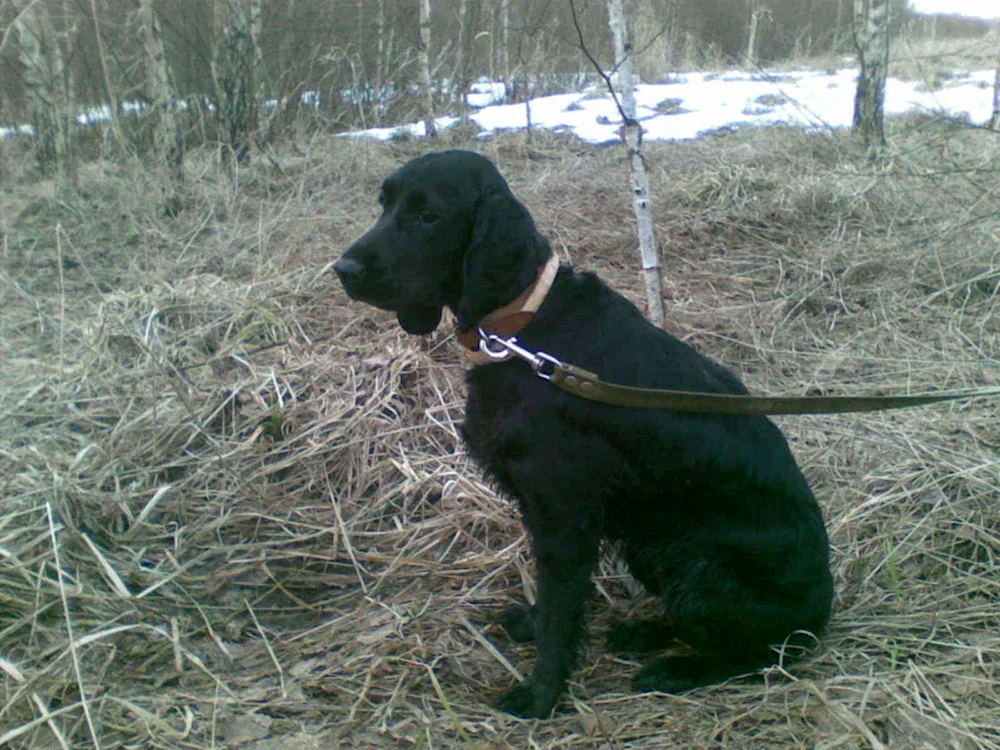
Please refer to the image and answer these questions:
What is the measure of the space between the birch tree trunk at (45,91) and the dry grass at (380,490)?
6.37 ft

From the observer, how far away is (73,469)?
9.29 ft

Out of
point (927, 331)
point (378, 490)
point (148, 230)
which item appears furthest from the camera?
point (148, 230)

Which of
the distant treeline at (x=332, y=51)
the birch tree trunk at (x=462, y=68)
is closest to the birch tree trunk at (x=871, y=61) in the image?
the distant treeline at (x=332, y=51)

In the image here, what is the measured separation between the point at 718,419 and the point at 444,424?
5.33 feet

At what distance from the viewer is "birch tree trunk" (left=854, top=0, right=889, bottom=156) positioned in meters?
7.07

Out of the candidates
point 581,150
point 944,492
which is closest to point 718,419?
point 944,492

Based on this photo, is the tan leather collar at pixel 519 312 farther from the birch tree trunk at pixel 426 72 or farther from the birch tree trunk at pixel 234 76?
the birch tree trunk at pixel 426 72

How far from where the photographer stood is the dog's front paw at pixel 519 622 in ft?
8.25

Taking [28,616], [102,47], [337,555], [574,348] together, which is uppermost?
[102,47]

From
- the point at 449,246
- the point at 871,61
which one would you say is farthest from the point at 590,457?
the point at 871,61

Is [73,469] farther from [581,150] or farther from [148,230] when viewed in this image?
[581,150]

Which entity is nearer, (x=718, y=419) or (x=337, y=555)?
(x=718, y=419)

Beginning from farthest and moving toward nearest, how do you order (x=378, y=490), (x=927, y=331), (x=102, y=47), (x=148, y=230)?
(x=102, y=47) → (x=148, y=230) → (x=927, y=331) → (x=378, y=490)

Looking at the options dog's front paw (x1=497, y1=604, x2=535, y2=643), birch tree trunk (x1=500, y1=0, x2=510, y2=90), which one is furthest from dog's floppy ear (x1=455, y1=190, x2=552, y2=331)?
birch tree trunk (x1=500, y1=0, x2=510, y2=90)
